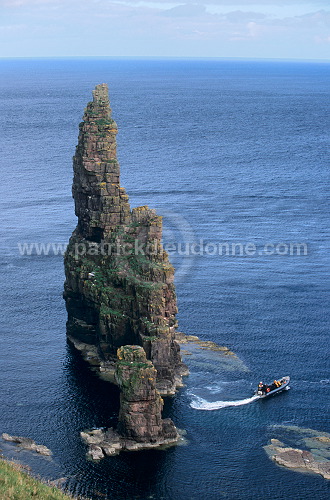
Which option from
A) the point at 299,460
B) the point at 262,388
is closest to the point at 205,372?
the point at 262,388

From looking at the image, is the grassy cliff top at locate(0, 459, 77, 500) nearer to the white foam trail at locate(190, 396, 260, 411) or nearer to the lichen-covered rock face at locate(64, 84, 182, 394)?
the white foam trail at locate(190, 396, 260, 411)

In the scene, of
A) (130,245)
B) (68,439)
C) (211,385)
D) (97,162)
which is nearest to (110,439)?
(68,439)

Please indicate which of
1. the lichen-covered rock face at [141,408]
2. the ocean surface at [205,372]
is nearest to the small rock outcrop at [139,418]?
the lichen-covered rock face at [141,408]

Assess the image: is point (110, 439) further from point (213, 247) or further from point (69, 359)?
point (213, 247)

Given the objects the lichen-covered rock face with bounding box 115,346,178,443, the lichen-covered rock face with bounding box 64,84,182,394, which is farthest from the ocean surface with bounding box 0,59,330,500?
the lichen-covered rock face with bounding box 64,84,182,394

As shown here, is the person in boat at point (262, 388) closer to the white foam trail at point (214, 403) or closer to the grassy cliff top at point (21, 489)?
the white foam trail at point (214, 403)

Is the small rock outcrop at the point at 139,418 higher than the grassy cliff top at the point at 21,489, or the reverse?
the grassy cliff top at the point at 21,489
